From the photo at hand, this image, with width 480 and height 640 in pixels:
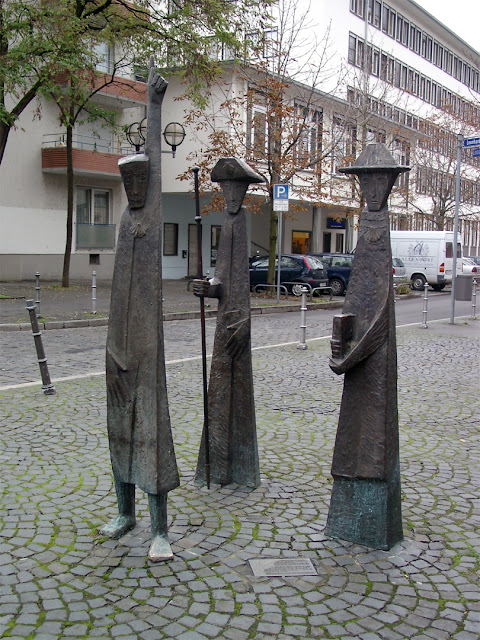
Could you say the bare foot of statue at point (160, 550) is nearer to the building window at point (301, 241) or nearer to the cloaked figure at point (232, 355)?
the cloaked figure at point (232, 355)

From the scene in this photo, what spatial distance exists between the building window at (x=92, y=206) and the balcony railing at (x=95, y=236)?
0.47m

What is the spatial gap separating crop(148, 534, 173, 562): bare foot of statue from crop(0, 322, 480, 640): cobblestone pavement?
0.06 metres

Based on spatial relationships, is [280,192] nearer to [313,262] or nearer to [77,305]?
[313,262]

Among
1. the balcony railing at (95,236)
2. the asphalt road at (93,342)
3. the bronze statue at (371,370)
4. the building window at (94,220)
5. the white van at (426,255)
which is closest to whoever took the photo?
the bronze statue at (371,370)

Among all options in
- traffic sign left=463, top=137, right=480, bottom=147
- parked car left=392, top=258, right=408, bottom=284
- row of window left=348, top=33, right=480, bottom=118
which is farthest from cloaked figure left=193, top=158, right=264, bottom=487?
row of window left=348, top=33, right=480, bottom=118

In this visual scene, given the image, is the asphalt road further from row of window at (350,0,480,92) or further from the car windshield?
row of window at (350,0,480,92)

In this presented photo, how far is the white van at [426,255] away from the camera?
30422 mm

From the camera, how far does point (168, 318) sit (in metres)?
16.6

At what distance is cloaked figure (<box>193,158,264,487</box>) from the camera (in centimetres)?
487

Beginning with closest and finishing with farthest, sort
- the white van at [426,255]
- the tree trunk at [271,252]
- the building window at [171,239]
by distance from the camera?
the tree trunk at [271,252] → the white van at [426,255] → the building window at [171,239]

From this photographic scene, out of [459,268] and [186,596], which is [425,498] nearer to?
[186,596]

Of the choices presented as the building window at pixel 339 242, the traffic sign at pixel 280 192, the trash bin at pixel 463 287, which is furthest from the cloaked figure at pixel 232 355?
the building window at pixel 339 242

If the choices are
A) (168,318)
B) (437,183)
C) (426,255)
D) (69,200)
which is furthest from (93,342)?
(437,183)

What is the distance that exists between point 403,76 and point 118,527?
46317 millimetres
